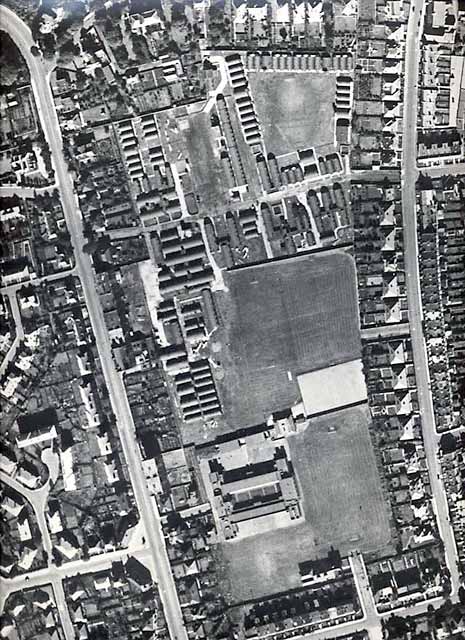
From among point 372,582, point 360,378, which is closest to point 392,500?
point 372,582

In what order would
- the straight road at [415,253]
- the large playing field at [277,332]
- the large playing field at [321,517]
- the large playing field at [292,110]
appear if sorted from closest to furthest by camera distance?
the large playing field at [321,517] → the large playing field at [277,332] → the large playing field at [292,110] → the straight road at [415,253]

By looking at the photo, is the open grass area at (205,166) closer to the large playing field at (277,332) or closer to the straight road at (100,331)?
the large playing field at (277,332)

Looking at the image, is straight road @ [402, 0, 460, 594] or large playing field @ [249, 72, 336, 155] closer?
large playing field @ [249, 72, 336, 155]

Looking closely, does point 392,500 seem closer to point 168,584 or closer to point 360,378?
point 360,378

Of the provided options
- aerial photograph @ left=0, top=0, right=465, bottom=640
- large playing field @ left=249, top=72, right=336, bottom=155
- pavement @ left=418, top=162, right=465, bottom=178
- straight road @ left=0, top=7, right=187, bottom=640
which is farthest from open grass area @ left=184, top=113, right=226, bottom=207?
A: pavement @ left=418, top=162, right=465, bottom=178

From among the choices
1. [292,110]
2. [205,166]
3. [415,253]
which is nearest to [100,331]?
[205,166]

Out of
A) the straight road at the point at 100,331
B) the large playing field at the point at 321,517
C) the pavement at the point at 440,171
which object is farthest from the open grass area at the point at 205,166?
the large playing field at the point at 321,517

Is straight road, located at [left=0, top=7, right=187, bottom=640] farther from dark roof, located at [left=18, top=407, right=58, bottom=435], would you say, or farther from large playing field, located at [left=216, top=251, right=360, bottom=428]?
large playing field, located at [left=216, top=251, right=360, bottom=428]
